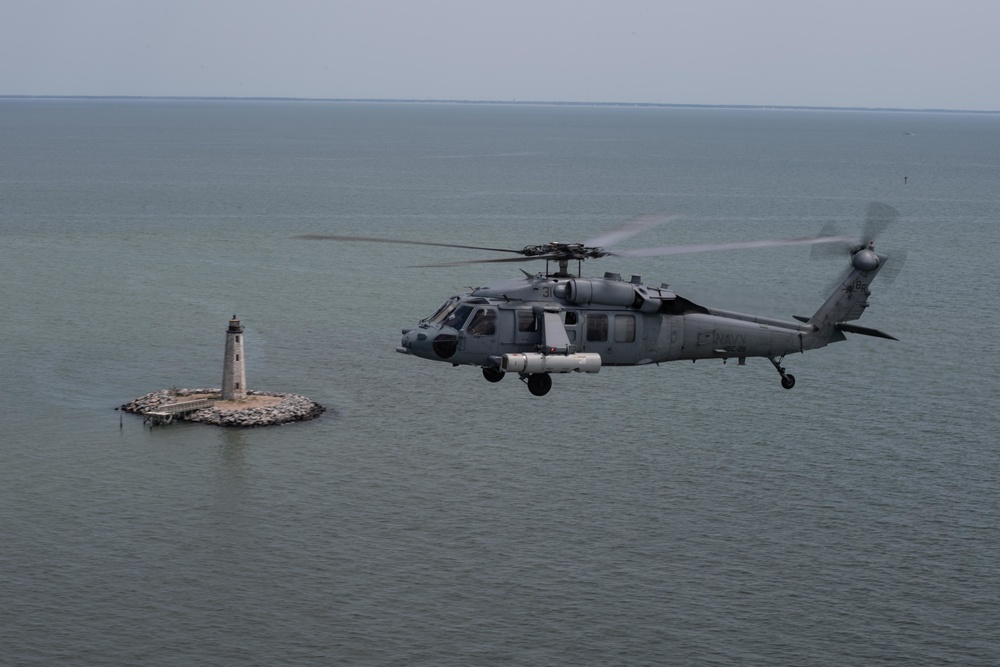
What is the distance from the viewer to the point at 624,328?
45156mm

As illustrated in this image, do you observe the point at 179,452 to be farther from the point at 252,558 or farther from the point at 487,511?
the point at 487,511

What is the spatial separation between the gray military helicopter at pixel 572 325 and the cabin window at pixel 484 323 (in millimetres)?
34

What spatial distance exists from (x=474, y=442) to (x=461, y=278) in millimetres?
57774

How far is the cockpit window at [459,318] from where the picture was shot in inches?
1736

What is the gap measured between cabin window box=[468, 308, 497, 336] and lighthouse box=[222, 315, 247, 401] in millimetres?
62082

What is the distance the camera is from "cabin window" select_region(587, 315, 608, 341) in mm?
44781

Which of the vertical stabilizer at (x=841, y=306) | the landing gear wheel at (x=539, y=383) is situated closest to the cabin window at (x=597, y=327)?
the landing gear wheel at (x=539, y=383)

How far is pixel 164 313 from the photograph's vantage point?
13688 centimetres

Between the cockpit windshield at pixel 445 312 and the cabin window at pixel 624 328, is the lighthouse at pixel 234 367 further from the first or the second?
the cabin window at pixel 624 328

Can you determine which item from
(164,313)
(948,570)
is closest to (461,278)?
(164,313)

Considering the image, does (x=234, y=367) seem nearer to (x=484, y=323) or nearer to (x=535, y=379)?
(x=484, y=323)

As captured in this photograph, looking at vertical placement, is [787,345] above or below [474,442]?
above

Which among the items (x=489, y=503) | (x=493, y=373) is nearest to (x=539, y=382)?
(x=493, y=373)

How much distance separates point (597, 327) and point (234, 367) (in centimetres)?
6469
